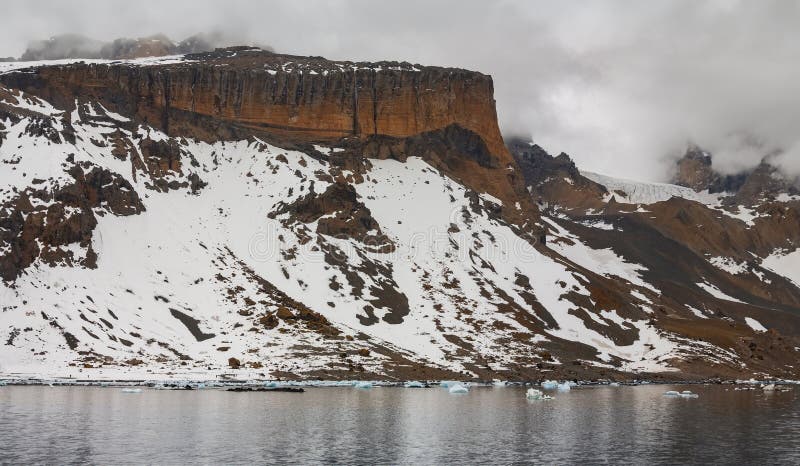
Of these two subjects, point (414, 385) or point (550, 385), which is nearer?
point (414, 385)

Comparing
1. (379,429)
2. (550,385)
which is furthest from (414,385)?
Answer: (379,429)

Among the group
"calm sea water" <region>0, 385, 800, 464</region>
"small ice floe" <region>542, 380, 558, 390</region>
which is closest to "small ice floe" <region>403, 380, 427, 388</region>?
"small ice floe" <region>542, 380, 558, 390</region>

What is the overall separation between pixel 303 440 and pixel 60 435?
2352cm

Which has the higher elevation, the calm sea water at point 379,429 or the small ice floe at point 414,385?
the calm sea water at point 379,429

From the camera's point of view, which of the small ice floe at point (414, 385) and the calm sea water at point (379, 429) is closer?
the calm sea water at point (379, 429)

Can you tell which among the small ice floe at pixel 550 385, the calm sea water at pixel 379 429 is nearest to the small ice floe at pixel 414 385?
the small ice floe at pixel 550 385

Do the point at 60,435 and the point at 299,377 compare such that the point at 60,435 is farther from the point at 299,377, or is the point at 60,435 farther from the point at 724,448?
the point at 299,377

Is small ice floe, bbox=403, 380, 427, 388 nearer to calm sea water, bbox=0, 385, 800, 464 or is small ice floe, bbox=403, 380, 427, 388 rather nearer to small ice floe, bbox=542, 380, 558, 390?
small ice floe, bbox=542, 380, 558, 390

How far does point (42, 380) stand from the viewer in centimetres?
16512

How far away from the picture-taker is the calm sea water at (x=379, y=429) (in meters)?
77.9

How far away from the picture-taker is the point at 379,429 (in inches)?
3875

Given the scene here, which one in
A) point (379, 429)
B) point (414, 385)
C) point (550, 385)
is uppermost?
point (379, 429)

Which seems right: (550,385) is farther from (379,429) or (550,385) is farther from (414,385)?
(379,429)

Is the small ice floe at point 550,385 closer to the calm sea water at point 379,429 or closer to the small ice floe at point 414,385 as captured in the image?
the small ice floe at point 414,385
